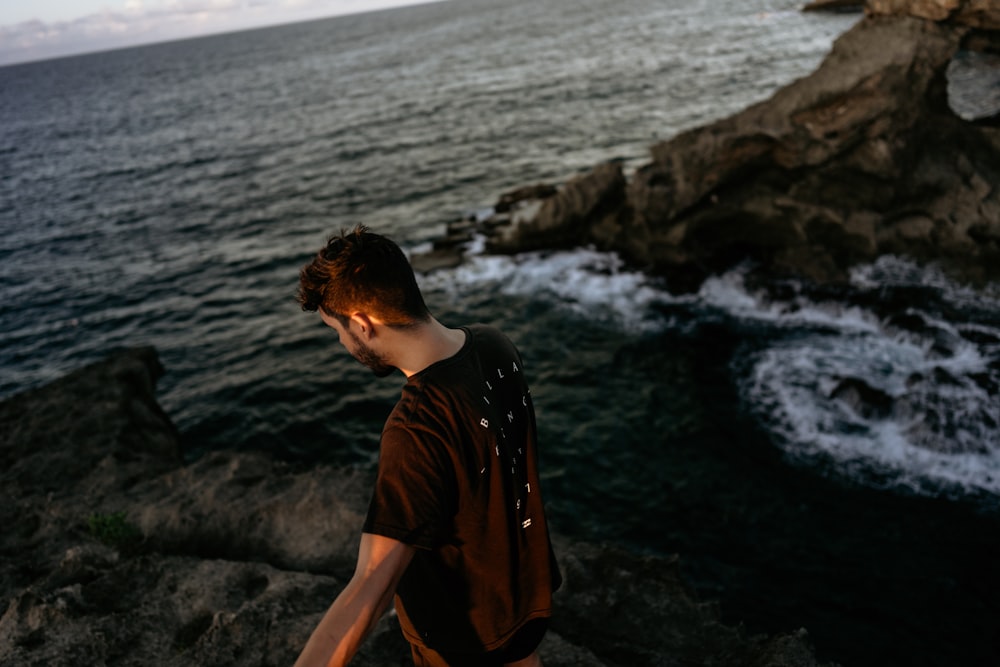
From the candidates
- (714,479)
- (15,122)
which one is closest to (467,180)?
(714,479)

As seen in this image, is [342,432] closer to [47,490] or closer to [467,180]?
[47,490]

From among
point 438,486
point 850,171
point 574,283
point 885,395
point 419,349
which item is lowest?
point 885,395

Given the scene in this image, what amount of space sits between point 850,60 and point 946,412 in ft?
27.8

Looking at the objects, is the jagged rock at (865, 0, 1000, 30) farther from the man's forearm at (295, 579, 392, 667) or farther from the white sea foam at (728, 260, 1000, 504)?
the man's forearm at (295, 579, 392, 667)

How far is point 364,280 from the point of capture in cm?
251

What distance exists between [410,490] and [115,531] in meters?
5.98

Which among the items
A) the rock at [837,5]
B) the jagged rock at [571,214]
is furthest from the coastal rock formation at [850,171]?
the rock at [837,5]

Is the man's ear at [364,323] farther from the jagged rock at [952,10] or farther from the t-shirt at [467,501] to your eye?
the jagged rock at [952,10]

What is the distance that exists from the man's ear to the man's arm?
825mm

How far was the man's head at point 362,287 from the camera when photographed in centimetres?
251

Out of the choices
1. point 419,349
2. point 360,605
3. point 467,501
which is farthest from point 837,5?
point 360,605

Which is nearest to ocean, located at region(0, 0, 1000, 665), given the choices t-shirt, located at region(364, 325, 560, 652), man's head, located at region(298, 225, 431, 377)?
t-shirt, located at region(364, 325, 560, 652)

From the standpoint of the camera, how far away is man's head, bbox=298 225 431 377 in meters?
2.51

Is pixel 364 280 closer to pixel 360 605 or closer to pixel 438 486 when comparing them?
pixel 438 486
